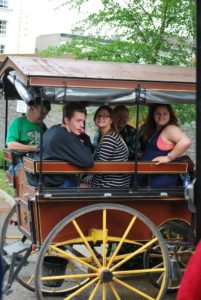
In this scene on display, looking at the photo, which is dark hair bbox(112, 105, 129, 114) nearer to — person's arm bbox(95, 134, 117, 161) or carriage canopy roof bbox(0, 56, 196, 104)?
carriage canopy roof bbox(0, 56, 196, 104)

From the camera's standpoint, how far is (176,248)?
5.94 meters

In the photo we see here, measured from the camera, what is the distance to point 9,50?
269ft

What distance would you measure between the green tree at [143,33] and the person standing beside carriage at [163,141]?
7.14 feet

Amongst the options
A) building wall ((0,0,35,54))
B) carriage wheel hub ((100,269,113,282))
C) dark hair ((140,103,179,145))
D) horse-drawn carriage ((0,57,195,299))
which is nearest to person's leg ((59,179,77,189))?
horse-drawn carriage ((0,57,195,299))

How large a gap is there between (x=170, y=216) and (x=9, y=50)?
7864cm

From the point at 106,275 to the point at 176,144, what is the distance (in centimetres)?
148


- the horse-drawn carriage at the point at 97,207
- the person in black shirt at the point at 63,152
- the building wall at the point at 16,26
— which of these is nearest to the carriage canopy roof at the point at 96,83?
the horse-drawn carriage at the point at 97,207

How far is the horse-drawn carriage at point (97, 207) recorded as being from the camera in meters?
5.41

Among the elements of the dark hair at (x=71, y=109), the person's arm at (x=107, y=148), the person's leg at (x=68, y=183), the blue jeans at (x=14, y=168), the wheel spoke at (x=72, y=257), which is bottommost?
the wheel spoke at (x=72, y=257)

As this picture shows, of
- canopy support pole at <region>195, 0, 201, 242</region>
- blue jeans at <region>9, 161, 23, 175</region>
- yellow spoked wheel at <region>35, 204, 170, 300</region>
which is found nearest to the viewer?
canopy support pole at <region>195, 0, 201, 242</region>

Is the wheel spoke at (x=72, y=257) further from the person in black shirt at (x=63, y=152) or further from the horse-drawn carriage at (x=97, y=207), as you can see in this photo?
the person in black shirt at (x=63, y=152)

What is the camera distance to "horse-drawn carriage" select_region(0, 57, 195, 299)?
17.7 ft

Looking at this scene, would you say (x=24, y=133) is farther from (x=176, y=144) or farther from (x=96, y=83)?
(x=176, y=144)

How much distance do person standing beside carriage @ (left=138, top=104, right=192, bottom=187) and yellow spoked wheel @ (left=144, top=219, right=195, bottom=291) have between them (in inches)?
16.6
